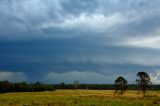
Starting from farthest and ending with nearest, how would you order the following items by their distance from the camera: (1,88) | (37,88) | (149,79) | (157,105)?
Answer: (37,88) → (1,88) → (149,79) → (157,105)

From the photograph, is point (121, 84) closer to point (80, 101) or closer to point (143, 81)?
point (143, 81)

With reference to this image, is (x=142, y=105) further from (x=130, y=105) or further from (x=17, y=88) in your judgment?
(x=17, y=88)

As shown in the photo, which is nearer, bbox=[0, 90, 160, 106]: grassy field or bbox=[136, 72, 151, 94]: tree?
bbox=[0, 90, 160, 106]: grassy field

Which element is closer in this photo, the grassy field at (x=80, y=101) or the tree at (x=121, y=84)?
the grassy field at (x=80, y=101)

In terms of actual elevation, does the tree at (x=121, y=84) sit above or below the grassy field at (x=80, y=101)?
above

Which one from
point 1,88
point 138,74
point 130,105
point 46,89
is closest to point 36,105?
point 130,105

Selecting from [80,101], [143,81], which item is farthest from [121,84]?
[80,101]

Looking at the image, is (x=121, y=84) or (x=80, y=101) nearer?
(x=80, y=101)

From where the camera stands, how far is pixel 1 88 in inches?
6230

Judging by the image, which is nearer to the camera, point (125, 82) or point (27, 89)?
point (125, 82)

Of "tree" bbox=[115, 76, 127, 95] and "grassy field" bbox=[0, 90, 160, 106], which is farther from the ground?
"tree" bbox=[115, 76, 127, 95]

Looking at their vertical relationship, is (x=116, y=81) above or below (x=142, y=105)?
above

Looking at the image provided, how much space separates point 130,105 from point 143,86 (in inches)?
2534

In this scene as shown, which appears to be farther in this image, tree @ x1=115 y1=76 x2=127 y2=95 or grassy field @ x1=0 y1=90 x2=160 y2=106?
tree @ x1=115 y1=76 x2=127 y2=95
